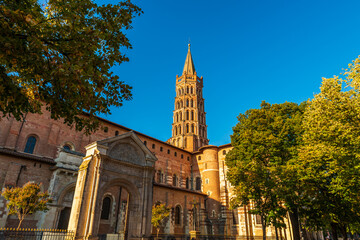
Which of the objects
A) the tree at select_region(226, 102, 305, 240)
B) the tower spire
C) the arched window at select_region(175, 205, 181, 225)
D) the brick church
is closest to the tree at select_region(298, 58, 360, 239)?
the tree at select_region(226, 102, 305, 240)

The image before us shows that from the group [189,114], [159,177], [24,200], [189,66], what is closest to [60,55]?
[24,200]

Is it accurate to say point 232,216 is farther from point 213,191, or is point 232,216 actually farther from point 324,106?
point 324,106

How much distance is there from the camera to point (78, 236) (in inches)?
493

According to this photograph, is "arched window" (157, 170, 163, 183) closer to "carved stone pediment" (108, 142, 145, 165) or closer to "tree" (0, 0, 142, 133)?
"carved stone pediment" (108, 142, 145, 165)

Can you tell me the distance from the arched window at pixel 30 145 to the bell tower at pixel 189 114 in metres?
33.9

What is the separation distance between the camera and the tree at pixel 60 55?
6.15 metres

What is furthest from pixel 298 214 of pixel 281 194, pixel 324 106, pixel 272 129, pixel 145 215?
pixel 145 215

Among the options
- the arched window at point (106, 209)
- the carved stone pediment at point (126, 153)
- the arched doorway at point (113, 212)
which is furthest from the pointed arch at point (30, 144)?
the carved stone pediment at point (126, 153)

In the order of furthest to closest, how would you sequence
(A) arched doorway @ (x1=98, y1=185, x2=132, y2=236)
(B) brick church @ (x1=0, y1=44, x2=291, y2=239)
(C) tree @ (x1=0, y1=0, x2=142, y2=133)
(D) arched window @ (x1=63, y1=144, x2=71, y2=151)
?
(D) arched window @ (x1=63, y1=144, x2=71, y2=151) < (A) arched doorway @ (x1=98, y1=185, x2=132, y2=236) < (B) brick church @ (x1=0, y1=44, x2=291, y2=239) < (C) tree @ (x1=0, y1=0, x2=142, y2=133)

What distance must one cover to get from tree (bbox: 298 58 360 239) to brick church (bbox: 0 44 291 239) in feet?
34.6

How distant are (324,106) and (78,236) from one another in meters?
17.3

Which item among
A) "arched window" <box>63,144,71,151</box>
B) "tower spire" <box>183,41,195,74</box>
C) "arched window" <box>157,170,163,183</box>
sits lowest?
"arched window" <box>157,170,163,183</box>

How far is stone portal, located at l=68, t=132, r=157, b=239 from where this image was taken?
13.1 m

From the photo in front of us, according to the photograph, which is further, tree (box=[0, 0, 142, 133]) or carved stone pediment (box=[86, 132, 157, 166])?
carved stone pediment (box=[86, 132, 157, 166])
